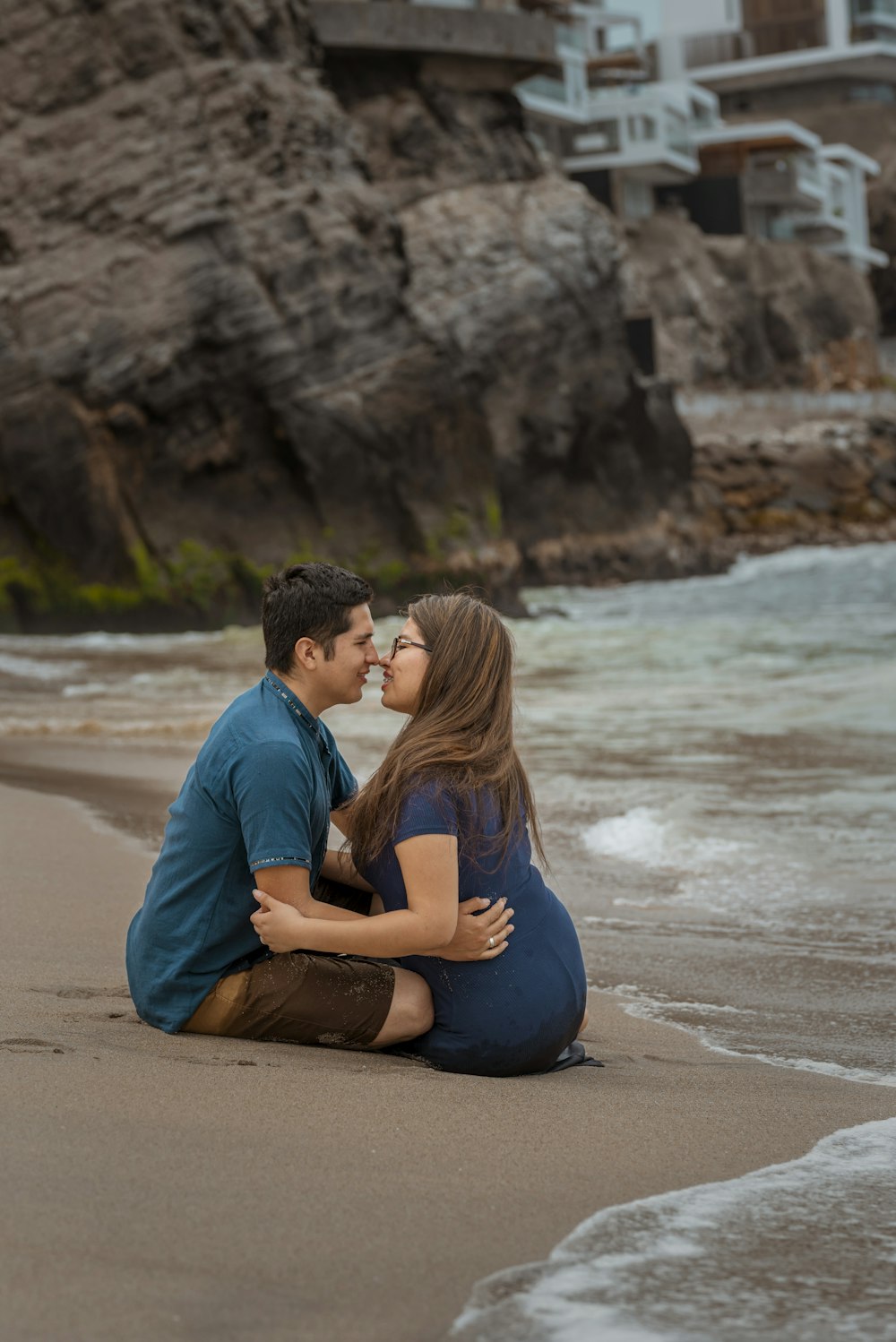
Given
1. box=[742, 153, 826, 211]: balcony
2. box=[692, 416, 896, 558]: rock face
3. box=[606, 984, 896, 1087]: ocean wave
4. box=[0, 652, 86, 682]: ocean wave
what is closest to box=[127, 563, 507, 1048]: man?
box=[606, 984, 896, 1087]: ocean wave

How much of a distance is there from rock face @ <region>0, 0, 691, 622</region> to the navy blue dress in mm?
A: 20111

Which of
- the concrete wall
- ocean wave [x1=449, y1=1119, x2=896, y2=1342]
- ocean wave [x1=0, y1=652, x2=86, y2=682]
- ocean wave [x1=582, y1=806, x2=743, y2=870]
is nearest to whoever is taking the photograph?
ocean wave [x1=449, y1=1119, x2=896, y2=1342]

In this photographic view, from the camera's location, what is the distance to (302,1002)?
3471 millimetres

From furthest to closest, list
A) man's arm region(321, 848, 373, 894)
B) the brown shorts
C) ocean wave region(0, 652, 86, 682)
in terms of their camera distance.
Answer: ocean wave region(0, 652, 86, 682), man's arm region(321, 848, 373, 894), the brown shorts

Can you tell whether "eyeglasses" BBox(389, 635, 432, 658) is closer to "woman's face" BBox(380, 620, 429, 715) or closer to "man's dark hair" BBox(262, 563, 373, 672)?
"woman's face" BBox(380, 620, 429, 715)

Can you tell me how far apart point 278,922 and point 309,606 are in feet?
2.33

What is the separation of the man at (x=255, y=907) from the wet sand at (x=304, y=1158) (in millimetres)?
88

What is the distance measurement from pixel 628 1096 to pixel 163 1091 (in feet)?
3.34

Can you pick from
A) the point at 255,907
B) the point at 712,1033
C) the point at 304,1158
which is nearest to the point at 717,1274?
the point at 304,1158

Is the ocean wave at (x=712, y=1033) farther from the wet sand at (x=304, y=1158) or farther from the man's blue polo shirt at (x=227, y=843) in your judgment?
the man's blue polo shirt at (x=227, y=843)

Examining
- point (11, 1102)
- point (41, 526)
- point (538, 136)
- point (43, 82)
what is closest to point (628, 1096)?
point (11, 1102)

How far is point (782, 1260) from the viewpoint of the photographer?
7.68 ft

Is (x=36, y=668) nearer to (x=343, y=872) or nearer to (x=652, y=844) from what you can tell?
(x=652, y=844)

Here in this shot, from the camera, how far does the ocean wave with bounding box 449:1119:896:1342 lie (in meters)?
2.10
